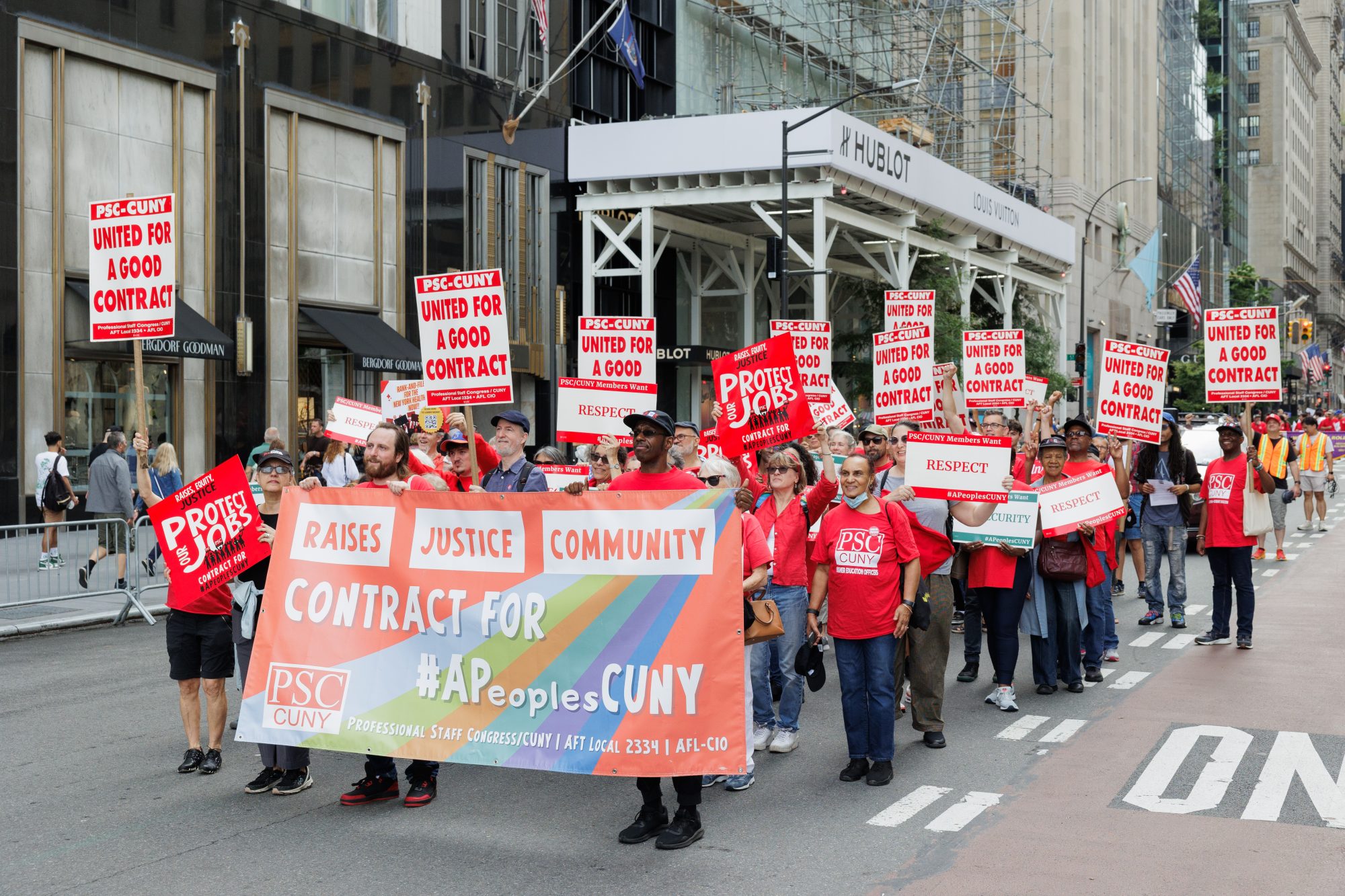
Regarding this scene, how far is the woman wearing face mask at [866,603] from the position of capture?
7.24 m

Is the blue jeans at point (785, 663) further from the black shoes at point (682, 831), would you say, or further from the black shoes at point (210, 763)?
the black shoes at point (210, 763)

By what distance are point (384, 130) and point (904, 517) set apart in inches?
848

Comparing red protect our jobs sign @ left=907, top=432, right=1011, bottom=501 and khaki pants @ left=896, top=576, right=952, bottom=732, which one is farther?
red protect our jobs sign @ left=907, top=432, right=1011, bottom=501

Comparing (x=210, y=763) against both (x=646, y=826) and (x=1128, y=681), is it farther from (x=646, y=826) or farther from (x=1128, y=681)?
(x=1128, y=681)

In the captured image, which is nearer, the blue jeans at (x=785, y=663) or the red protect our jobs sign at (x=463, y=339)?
the blue jeans at (x=785, y=663)

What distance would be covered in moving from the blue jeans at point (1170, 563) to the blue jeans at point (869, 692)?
650 cm

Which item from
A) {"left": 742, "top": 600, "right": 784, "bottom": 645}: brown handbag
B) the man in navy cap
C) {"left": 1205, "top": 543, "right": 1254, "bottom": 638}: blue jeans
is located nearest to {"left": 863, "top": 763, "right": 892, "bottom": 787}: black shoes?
{"left": 742, "top": 600, "right": 784, "bottom": 645}: brown handbag

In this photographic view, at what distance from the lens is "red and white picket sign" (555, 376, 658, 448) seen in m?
11.4

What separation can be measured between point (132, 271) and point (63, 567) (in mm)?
4112

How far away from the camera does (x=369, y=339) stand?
2539 cm

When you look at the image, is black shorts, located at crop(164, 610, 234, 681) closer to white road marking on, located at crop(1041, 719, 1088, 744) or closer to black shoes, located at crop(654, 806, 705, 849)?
black shoes, located at crop(654, 806, 705, 849)

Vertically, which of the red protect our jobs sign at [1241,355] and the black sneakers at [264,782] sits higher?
the red protect our jobs sign at [1241,355]

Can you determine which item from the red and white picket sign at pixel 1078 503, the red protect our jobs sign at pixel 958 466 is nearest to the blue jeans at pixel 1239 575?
the red and white picket sign at pixel 1078 503

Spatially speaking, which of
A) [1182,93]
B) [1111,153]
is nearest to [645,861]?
[1111,153]
